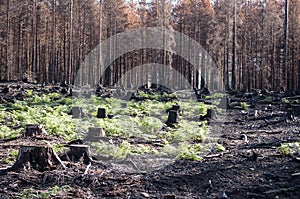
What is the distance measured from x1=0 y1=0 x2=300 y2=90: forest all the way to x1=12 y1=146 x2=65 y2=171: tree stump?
30406 millimetres

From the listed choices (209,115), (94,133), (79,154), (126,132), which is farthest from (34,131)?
(209,115)

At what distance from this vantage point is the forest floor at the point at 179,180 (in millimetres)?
4789

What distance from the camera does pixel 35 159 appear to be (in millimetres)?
5898

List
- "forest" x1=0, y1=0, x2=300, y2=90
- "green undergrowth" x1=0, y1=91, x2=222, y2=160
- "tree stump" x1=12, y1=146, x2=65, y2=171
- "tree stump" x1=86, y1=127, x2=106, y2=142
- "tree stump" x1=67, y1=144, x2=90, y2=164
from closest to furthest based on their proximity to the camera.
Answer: "tree stump" x1=12, y1=146, x2=65, y2=171 < "tree stump" x1=67, y1=144, x2=90, y2=164 < "green undergrowth" x1=0, y1=91, x2=222, y2=160 < "tree stump" x1=86, y1=127, x2=106, y2=142 < "forest" x1=0, y1=0, x2=300, y2=90

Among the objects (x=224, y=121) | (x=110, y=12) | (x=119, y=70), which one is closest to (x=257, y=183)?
(x=224, y=121)

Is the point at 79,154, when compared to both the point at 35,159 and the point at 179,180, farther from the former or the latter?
the point at 179,180

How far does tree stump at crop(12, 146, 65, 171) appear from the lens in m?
5.79

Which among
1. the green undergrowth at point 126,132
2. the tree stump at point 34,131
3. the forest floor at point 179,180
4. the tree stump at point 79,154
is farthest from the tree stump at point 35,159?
the tree stump at point 34,131

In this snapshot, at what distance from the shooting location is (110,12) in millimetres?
42344

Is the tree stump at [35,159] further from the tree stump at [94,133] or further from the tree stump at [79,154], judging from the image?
the tree stump at [94,133]

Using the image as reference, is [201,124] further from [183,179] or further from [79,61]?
[79,61]

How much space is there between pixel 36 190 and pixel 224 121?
8996mm

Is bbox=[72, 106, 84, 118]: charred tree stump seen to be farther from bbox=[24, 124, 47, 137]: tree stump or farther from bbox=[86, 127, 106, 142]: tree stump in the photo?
bbox=[86, 127, 106, 142]: tree stump

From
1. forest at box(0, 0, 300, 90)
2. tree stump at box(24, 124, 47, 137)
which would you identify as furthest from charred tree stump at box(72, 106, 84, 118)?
forest at box(0, 0, 300, 90)
